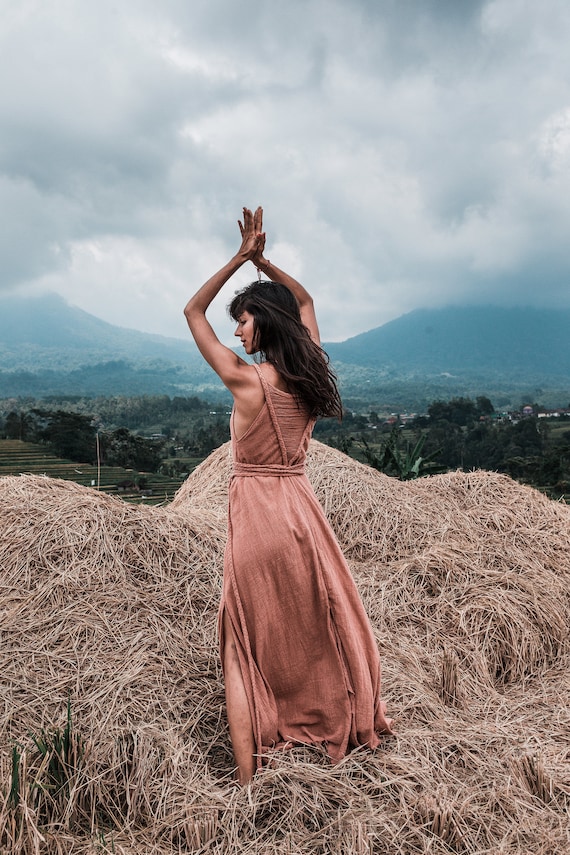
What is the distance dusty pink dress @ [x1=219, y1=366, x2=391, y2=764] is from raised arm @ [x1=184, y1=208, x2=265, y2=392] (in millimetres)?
106

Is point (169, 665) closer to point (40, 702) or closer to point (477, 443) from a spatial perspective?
point (40, 702)

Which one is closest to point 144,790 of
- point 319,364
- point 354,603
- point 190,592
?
point 354,603

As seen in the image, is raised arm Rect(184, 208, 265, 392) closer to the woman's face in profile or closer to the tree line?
the woman's face in profile

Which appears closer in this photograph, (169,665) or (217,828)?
(217,828)

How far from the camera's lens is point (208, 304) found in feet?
7.83

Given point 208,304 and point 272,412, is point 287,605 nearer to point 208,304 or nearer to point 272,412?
point 272,412

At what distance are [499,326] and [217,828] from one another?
171 meters

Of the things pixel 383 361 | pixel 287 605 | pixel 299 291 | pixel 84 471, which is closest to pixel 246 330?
pixel 299 291

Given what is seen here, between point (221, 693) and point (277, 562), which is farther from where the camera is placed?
point (221, 693)

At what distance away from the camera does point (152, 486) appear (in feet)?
21.3

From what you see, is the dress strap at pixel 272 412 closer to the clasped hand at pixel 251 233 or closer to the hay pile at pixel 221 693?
the clasped hand at pixel 251 233

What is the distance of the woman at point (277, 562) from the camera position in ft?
7.67

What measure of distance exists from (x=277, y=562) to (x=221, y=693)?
2.78ft

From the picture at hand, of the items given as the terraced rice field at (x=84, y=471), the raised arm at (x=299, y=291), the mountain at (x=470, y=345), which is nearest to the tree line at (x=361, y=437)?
the terraced rice field at (x=84, y=471)
